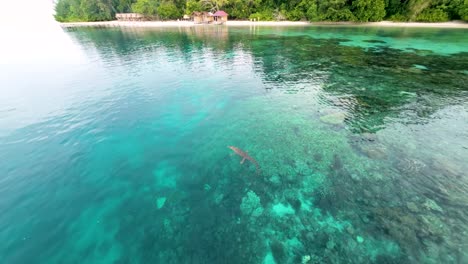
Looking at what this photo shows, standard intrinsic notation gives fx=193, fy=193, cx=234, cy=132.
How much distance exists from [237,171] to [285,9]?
88.5 m

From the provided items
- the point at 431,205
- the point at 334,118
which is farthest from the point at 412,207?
the point at 334,118

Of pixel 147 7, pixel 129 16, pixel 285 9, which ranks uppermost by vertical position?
pixel 147 7

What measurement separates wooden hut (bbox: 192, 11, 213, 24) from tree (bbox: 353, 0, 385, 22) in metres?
53.8

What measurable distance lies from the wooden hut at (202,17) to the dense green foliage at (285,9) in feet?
6.11

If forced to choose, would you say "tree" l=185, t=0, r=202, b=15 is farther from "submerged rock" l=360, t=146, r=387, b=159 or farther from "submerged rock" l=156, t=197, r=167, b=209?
"submerged rock" l=156, t=197, r=167, b=209

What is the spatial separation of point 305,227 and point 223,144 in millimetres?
6426

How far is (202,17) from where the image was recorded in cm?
8462

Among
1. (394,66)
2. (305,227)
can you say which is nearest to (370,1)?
(394,66)

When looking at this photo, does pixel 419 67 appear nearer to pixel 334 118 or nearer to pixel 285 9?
pixel 334 118

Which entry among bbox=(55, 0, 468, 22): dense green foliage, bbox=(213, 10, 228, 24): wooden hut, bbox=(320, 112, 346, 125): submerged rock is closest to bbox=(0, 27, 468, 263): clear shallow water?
bbox=(320, 112, 346, 125): submerged rock

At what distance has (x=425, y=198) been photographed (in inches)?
311

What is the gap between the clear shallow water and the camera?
6582 millimetres

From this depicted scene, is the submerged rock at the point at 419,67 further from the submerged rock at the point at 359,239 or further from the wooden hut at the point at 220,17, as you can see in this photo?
the wooden hut at the point at 220,17

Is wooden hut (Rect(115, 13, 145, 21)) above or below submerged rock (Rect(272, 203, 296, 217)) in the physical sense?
above
